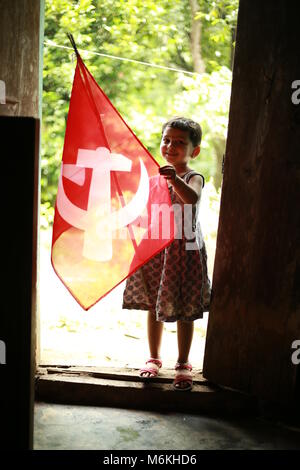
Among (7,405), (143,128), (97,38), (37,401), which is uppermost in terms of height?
(97,38)

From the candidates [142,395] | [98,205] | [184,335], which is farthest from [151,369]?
[98,205]

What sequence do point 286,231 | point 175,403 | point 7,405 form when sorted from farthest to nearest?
point 175,403, point 286,231, point 7,405

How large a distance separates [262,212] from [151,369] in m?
1.22

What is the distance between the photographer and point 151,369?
3096 millimetres

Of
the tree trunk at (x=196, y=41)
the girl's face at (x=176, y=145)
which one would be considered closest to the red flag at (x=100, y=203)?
the girl's face at (x=176, y=145)

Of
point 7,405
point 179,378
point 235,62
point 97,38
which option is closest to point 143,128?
point 97,38

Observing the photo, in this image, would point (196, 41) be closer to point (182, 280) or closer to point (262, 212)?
point (262, 212)

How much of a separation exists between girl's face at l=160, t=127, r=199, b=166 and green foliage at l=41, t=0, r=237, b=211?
2.85m

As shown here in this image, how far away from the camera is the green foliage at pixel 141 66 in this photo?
575 cm

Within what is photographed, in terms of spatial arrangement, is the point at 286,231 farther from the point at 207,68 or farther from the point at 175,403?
the point at 207,68

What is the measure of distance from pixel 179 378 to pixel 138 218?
3.40ft

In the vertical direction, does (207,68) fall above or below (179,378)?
above

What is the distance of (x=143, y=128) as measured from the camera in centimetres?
654

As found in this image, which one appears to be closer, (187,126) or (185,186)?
(185,186)
